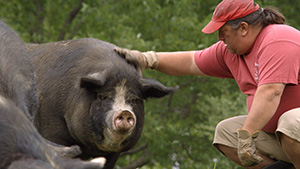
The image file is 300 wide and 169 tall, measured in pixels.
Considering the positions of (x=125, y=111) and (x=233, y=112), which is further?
(x=233, y=112)

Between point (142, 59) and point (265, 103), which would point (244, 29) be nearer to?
point (265, 103)

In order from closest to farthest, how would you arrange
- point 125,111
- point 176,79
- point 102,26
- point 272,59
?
point 272,59, point 125,111, point 176,79, point 102,26

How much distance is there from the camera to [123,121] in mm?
6203

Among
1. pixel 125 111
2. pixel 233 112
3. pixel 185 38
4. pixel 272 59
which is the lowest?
pixel 233 112

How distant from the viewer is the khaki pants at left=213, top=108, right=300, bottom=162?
5.27 meters

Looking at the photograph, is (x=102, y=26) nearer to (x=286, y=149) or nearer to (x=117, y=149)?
(x=117, y=149)

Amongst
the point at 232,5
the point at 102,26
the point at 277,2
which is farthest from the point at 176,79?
the point at 232,5

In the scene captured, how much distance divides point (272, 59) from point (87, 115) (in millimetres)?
2208

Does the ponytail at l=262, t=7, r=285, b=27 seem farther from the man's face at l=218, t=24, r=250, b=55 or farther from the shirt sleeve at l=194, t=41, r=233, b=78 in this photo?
the shirt sleeve at l=194, t=41, r=233, b=78

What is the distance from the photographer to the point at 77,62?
6.55m

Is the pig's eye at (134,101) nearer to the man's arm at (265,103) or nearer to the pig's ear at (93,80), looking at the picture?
the pig's ear at (93,80)

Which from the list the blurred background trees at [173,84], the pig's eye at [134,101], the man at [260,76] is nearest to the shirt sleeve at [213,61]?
the man at [260,76]

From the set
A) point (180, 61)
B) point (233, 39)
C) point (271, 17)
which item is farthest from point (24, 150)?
point (180, 61)

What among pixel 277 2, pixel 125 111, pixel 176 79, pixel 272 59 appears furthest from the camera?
pixel 277 2
